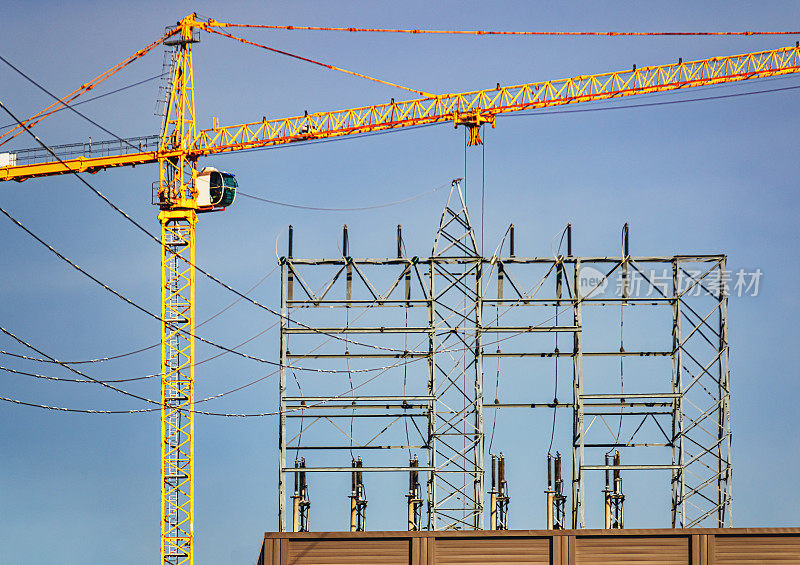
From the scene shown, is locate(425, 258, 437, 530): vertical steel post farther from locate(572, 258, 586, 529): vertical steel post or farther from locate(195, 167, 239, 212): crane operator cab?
locate(195, 167, 239, 212): crane operator cab

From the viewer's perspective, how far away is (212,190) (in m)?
77.8

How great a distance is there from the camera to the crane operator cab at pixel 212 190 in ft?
255

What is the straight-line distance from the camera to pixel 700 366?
56.7 meters

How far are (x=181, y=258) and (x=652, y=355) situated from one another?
2921 cm

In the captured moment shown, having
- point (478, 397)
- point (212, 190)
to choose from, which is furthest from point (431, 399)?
point (212, 190)

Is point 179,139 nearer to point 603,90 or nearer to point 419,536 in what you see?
point 603,90

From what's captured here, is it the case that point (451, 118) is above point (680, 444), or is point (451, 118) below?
above

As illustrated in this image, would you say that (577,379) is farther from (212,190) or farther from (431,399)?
(212,190)

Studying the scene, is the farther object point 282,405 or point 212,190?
point 212,190

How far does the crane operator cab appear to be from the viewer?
77.8 m

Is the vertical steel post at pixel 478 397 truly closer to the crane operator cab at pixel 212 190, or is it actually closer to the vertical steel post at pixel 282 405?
the vertical steel post at pixel 282 405

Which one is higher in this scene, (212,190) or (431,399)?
(212,190)

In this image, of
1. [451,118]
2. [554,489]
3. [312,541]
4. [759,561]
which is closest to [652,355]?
[554,489]

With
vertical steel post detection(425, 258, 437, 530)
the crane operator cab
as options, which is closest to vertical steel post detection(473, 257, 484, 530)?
vertical steel post detection(425, 258, 437, 530)
